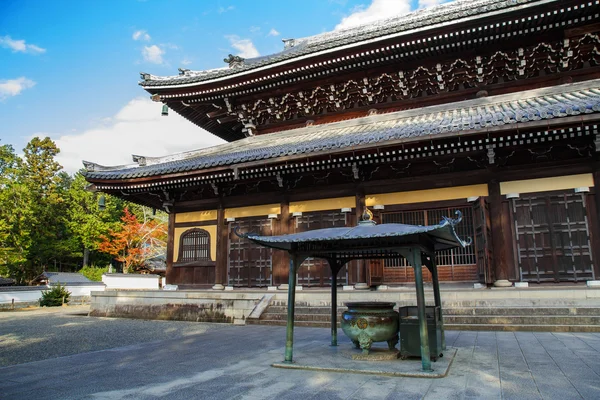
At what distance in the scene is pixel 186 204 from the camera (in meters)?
15.1

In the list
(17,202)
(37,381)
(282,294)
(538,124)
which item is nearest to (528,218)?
(538,124)

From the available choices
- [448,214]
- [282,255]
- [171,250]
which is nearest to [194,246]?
[171,250]

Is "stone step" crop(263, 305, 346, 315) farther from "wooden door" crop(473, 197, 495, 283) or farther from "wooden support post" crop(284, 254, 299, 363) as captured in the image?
"wooden support post" crop(284, 254, 299, 363)

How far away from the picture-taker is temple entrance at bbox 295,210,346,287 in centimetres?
1275

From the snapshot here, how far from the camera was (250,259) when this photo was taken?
13.8 m

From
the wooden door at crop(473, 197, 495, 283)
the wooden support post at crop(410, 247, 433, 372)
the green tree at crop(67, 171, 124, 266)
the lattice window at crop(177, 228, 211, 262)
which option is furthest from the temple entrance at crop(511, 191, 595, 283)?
the green tree at crop(67, 171, 124, 266)

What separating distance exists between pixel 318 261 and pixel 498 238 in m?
5.21

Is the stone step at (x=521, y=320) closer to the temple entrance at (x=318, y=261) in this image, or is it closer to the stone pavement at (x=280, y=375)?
the stone pavement at (x=280, y=375)

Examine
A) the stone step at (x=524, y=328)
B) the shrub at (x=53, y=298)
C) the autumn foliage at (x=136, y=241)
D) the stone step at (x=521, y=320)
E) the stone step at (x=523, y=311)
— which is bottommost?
the shrub at (x=53, y=298)

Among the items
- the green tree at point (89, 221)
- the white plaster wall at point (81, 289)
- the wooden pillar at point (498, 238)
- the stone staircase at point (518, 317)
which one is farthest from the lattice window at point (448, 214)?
the green tree at point (89, 221)

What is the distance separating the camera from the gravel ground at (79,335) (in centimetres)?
763

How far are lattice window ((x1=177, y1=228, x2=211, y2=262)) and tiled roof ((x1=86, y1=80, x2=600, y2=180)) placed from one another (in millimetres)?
2740

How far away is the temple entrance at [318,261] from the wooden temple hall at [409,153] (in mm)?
45

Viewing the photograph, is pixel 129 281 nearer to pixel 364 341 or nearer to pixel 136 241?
pixel 136 241
